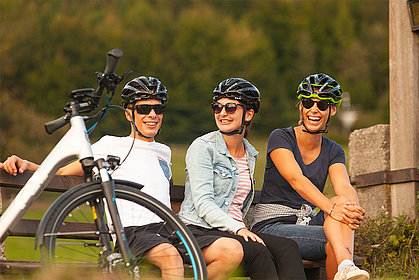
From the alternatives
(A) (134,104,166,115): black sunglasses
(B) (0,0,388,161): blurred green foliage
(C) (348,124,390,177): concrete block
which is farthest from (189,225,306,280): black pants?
(B) (0,0,388,161): blurred green foliage

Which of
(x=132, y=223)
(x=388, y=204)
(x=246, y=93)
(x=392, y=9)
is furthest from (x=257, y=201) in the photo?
(x=392, y=9)

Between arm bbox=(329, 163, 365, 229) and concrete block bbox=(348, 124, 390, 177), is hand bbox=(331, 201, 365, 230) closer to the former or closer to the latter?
arm bbox=(329, 163, 365, 229)

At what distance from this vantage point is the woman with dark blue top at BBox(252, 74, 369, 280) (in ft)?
14.9

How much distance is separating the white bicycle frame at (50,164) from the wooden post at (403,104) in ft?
12.4

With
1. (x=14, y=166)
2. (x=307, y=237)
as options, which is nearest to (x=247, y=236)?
(x=307, y=237)

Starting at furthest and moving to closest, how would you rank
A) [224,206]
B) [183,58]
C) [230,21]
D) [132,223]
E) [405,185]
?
1. [230,21]
2. [183,58]
3. [405,185]
4. [224,206]
5. [132,223]

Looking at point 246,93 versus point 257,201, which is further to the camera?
point 257,201

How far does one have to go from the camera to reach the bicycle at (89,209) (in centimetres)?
341

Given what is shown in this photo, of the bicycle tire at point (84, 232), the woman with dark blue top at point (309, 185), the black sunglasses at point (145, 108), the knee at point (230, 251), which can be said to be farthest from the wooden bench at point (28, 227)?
the knee at point (230, 251)

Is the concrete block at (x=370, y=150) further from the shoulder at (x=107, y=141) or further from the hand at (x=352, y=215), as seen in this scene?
the shoulder at (x=107, y=141)

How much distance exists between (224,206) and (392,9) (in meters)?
3.20

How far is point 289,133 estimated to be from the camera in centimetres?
497

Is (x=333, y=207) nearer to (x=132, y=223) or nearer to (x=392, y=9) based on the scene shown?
(x=132, y=223)

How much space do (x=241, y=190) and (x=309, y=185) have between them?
0.43 m
